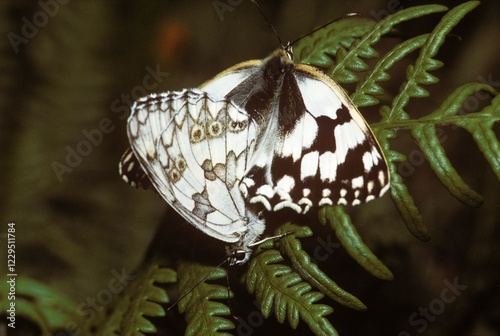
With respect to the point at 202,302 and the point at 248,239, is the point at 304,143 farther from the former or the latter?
the point at 202,302

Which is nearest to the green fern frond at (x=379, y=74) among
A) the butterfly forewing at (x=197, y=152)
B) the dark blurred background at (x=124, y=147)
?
the butterfly forewing at (x=197, y=152)

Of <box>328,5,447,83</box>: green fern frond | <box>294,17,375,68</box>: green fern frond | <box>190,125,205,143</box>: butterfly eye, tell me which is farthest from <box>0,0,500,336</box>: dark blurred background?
<box>190,125,205,143</box>: butterfly eye

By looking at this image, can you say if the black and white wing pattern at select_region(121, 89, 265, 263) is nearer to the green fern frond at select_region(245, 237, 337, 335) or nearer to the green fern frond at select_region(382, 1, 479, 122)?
the green fern frond at select_region(245, 237, 337, 335)

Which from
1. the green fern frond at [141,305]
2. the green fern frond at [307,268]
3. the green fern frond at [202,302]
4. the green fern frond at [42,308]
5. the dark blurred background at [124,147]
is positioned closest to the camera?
the green fern frond at [307,268]

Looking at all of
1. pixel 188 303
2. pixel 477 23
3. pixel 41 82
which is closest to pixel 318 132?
pixel 188 303

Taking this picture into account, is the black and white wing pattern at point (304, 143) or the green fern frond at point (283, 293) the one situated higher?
the black and white wing pattern at point (304, 143)

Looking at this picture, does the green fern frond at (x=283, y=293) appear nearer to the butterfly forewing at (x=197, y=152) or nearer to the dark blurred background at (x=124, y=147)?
the butterfly forewing at (x=197, y=152)
